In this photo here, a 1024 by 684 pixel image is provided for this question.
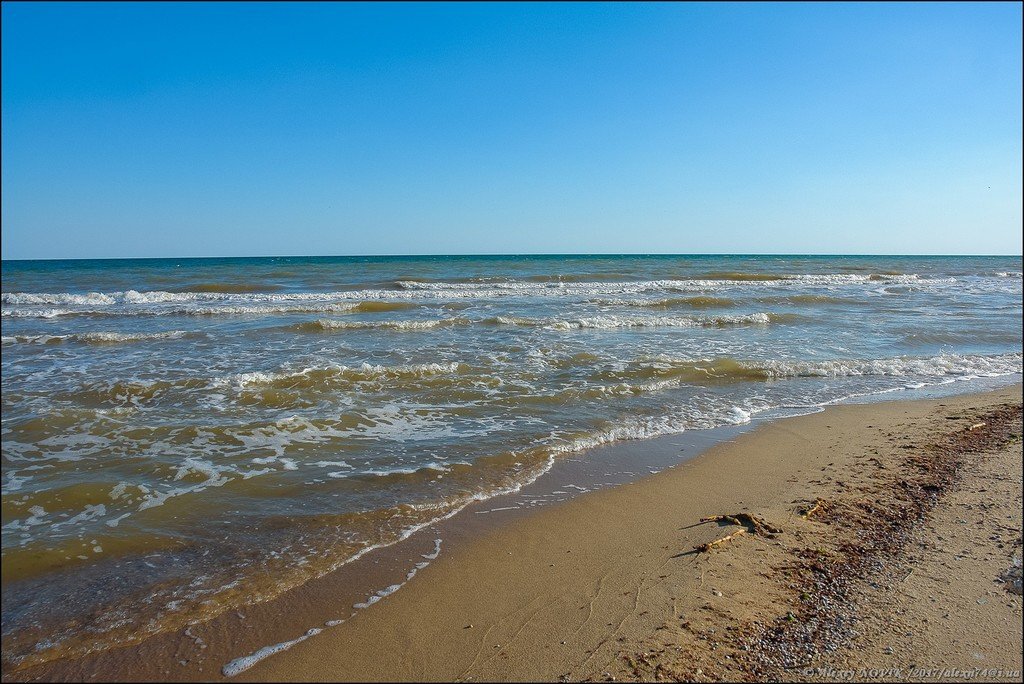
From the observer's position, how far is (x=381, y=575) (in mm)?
3564

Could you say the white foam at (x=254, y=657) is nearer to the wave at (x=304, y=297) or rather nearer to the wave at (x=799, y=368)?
the wave at (x=799, y=368)

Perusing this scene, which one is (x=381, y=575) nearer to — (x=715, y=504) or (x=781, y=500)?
(x=715, y=504)

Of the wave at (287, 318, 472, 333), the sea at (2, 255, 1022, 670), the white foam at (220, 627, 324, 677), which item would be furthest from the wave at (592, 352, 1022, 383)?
the wave at (287, 318, 472, 333)

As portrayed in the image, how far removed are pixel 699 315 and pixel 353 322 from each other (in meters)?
10.4

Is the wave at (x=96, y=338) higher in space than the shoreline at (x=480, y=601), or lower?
higher

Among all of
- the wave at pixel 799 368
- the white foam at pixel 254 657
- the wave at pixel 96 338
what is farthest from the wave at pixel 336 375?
the white foam at pixel 254 657

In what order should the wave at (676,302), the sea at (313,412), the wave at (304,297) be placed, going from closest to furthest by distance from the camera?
the sea at (313,412) < the wave at (304,297) < the wave at (676,302)

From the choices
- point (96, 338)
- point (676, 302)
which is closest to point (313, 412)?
point (96, 338)

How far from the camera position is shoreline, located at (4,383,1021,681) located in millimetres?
2730

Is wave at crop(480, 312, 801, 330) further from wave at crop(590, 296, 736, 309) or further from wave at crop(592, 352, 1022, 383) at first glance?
wave at crop(592, 352, 1022, 383)

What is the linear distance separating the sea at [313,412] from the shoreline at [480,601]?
0.22m

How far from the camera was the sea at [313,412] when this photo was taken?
142 inches

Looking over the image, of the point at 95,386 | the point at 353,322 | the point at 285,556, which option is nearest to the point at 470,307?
the point at 353,322

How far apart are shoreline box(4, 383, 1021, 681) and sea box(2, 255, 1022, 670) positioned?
222mm
